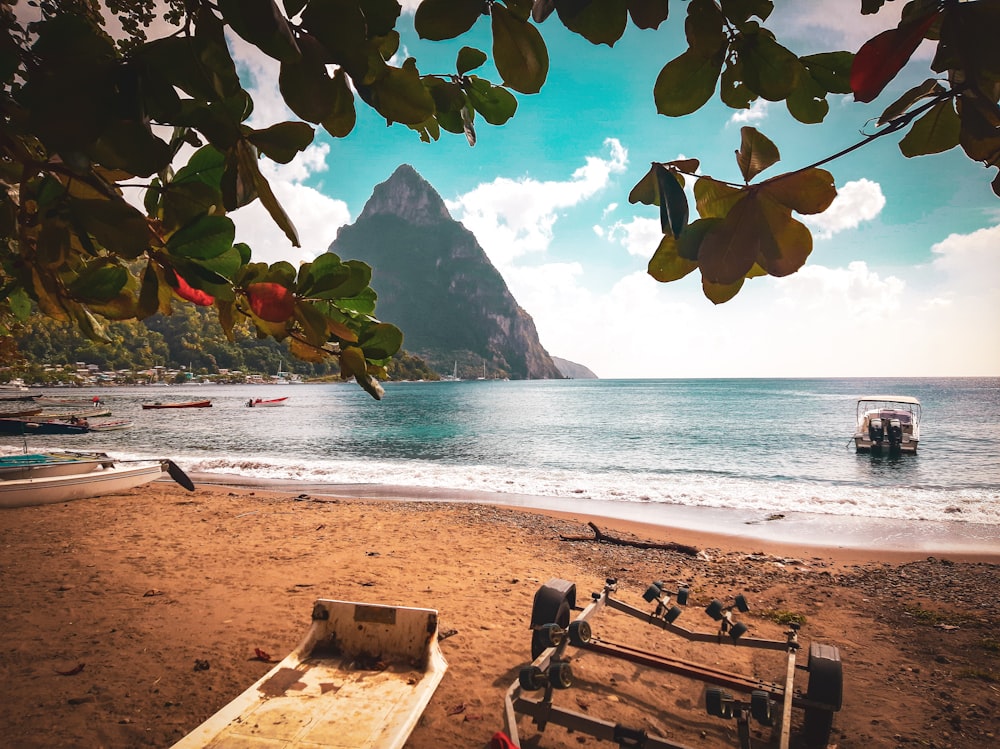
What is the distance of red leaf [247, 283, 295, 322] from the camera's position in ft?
3.09

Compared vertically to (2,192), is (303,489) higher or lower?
lower

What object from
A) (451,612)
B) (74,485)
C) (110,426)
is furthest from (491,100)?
(110,426)

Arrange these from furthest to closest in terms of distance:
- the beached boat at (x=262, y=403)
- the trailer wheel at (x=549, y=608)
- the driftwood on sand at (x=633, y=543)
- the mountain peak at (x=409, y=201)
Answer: the mountain peak at (x=409, y=201), the beached boat at (x=262, y=403), the driftwood on sand at (x=633, y=543), the trailer wheel at (x=549, y=608)

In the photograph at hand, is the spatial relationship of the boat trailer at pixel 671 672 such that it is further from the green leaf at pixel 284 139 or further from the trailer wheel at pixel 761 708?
the green leaf at pixel 284 139

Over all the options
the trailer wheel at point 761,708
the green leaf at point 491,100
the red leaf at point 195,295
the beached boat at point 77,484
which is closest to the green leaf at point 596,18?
the green leaf at point 491,100

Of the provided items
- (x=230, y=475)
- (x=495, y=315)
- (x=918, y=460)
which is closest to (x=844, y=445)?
(x=918, y=460)

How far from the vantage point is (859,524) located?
38.1ft

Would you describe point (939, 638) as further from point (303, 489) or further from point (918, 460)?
point (918, 460)

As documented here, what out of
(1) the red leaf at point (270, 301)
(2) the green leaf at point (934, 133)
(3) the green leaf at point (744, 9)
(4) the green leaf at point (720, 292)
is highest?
(3) the green leaf at point (744, 9)

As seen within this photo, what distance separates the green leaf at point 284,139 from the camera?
0.83 meters

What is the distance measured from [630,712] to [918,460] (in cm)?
2480

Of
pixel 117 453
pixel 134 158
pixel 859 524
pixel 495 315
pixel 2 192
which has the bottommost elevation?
pixel 117 453

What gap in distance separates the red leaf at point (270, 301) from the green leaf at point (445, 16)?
551mm

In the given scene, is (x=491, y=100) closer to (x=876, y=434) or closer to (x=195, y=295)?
(x=195, y=295)
